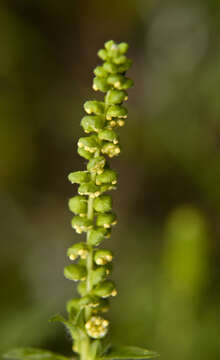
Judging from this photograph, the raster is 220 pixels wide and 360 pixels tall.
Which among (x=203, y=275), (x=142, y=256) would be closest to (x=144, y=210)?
(x=142, y=256)

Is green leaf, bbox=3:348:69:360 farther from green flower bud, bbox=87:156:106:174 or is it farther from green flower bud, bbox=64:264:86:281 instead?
green flower bud, bbox=87:156:106:174

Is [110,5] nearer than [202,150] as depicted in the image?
No

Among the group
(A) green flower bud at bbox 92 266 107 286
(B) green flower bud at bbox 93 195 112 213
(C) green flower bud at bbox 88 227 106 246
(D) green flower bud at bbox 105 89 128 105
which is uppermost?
(D) green flower bud at bbox 105 89 128 105

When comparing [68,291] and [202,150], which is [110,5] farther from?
[68,291]

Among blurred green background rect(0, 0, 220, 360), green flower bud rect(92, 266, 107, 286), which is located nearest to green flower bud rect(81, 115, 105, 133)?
green flower bud rect(92, 266, 107, 286)

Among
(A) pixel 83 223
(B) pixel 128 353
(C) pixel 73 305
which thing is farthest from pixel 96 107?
(B) pixel 128 353

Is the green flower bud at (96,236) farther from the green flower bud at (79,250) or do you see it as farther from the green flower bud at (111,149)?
the green flower bud at (111,149)

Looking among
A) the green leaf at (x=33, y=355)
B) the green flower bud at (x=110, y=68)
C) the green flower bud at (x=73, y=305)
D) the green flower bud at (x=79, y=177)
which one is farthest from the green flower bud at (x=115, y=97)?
the green leaf at (x=33, y=355)
